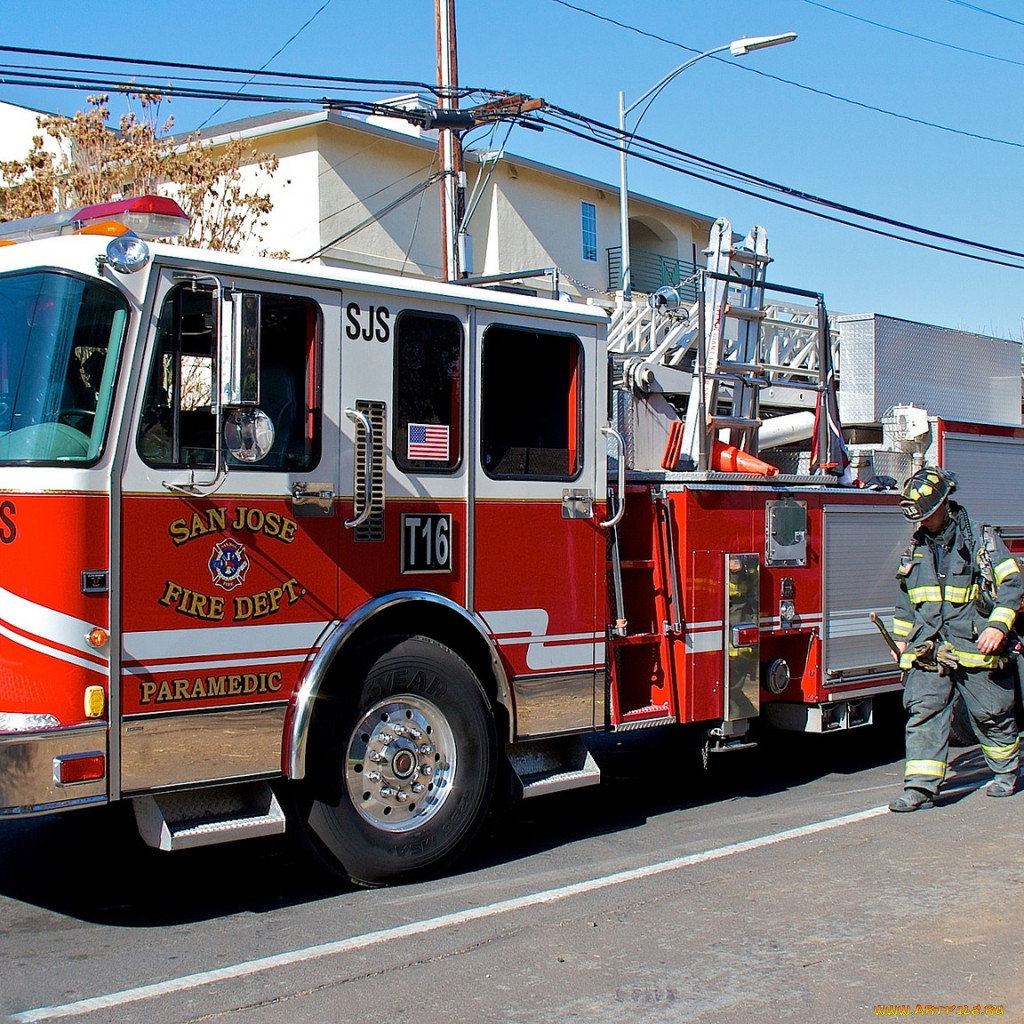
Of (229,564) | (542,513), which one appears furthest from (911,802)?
(229,564)

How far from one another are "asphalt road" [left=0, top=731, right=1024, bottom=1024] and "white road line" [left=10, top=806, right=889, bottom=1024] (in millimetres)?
13

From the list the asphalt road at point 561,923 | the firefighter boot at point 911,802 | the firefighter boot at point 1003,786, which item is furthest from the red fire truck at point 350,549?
the firefighter boot at point 1003,786

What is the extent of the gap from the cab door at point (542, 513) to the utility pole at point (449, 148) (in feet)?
24.7

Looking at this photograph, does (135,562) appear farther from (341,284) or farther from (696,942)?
(696,942)

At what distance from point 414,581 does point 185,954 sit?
183 cm

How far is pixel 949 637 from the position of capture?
727cm

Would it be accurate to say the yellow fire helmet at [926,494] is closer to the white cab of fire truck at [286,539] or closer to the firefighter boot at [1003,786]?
the firefighter boot at [1003,786]

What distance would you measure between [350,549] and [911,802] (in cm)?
359

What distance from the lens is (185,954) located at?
484 cm

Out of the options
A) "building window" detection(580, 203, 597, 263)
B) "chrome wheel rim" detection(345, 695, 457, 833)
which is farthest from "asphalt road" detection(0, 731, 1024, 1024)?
"building window" detection(580, 203, 597, 263)

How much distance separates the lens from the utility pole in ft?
46.0

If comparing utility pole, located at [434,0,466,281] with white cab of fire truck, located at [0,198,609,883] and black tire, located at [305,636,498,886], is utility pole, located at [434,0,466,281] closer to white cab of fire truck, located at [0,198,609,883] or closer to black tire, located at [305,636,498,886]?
white cab of fire truck, located at [0,198,609,883]

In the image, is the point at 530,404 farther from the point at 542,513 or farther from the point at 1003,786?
the point at 1003,786

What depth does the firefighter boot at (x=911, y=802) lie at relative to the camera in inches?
280
